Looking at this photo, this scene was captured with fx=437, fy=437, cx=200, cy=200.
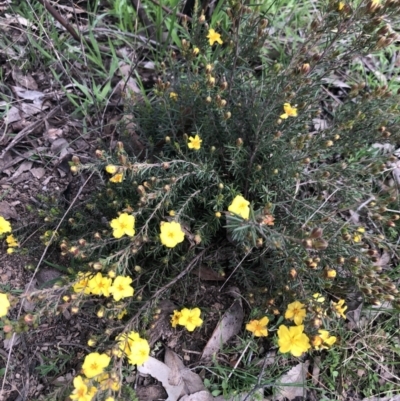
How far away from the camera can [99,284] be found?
8.03 ft

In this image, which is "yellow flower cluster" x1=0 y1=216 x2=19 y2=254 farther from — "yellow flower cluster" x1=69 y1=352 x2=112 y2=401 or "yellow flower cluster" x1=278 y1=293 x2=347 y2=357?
"yellow flower cluster" x1=278 y1=293 x2=347 y2=357

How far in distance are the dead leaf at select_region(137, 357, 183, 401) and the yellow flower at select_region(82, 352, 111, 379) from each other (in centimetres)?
61

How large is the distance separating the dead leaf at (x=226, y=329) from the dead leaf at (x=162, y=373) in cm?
27

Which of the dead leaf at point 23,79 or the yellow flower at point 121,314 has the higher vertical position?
the dead leaf at point 23,79

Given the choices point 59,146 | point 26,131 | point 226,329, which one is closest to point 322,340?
point 226,329

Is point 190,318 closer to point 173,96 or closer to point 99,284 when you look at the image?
point 99,284

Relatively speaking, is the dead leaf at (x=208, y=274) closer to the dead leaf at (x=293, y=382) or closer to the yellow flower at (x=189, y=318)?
the yellow flower at (x=189, y=318)

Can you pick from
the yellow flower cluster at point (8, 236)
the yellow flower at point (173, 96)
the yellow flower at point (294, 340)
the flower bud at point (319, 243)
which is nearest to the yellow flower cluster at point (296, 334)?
the yellow flower at point (294, 340)

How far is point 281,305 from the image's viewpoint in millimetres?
2840

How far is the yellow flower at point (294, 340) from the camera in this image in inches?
97.3

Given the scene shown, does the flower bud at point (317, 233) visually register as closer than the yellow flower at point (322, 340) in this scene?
Yes

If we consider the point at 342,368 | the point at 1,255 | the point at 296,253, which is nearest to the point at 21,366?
the point at 1,255

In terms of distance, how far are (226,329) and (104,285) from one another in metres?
1.03

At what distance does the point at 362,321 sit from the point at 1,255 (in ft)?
8.72
